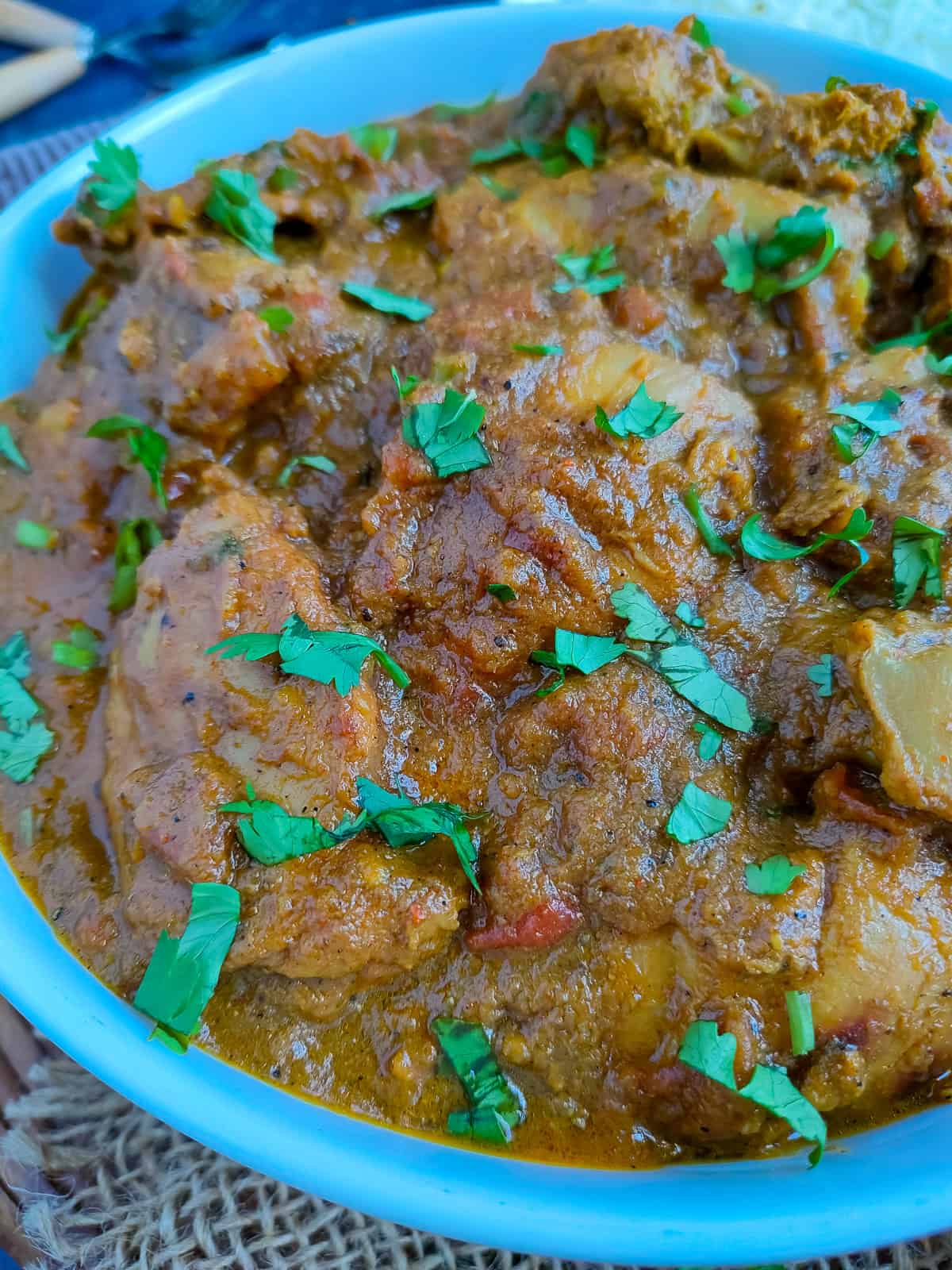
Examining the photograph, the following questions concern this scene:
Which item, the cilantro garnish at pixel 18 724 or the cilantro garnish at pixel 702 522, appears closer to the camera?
the cilantro garnish at pixel 702 522

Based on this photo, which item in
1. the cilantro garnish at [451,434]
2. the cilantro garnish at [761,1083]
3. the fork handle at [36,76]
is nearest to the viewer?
the cilantro garnish at [761,1083]

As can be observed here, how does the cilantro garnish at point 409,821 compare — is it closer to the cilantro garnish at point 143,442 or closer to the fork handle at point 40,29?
the cilantro garnish at point 143,442

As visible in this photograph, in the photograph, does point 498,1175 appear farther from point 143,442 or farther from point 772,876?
point 143,442

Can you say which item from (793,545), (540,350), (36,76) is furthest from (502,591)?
(36,76)

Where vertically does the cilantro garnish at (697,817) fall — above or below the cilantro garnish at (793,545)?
below

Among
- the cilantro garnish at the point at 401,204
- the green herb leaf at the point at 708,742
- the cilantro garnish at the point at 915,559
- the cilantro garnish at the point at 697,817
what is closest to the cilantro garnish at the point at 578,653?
the green herb leaf at the point at 708,742

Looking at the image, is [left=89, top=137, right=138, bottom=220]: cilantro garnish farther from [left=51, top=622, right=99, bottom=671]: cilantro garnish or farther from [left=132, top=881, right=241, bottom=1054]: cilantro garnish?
[left=132, top=881, right=241, bottom=1054]: cilantro garnish

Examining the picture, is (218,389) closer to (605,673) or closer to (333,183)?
(333,183)
